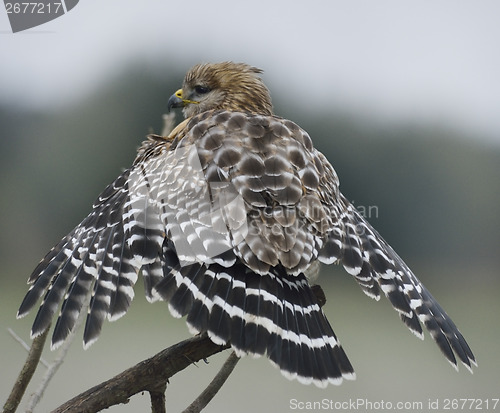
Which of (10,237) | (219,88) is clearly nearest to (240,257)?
(219,88)

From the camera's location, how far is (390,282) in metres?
4.79

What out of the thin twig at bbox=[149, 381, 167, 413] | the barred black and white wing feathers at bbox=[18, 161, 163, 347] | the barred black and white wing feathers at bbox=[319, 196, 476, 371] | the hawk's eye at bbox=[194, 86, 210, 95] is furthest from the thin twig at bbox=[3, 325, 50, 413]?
the hawk's eye at bbox=[194, 86, 210, 95]

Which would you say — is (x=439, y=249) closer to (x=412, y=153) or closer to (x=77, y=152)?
(x=412, y=153)

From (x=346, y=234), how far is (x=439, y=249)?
66.8 feet

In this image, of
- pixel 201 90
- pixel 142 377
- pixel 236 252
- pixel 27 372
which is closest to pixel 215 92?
pixel 201 90

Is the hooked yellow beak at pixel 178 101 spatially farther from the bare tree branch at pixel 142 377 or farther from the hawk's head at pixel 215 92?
the bare tree branch at pixel 142 377

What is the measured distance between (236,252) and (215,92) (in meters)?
2.30

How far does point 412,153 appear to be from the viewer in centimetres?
2475

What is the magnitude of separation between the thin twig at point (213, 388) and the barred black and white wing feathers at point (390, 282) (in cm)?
76

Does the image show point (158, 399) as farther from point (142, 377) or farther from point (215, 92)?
point (215, 92)

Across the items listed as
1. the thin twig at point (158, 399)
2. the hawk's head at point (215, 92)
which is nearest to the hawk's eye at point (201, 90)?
Answer: the hawk's head at point (215, 92)

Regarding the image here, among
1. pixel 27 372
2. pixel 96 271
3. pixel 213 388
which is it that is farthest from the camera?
pixel 96 271

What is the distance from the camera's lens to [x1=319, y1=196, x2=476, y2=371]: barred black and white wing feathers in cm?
463

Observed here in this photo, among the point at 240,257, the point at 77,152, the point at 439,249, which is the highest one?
the point at 240,257
